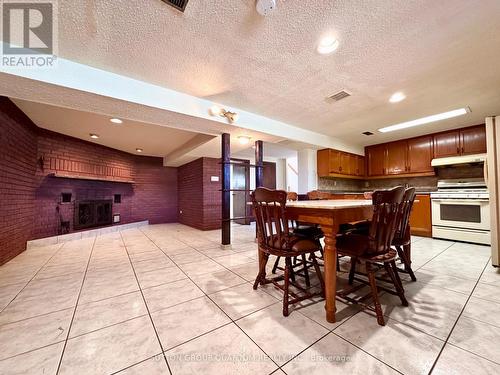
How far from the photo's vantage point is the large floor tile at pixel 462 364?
98cm

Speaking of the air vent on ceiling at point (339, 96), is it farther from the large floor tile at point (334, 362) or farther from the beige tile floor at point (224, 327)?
the large floor tile at point (334, 362)

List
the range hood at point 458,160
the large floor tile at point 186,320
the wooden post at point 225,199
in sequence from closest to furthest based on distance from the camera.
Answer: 1. the large floor tile at point 186,320
2. the wooden post at point 225,199
3. the range hood at point 458,160

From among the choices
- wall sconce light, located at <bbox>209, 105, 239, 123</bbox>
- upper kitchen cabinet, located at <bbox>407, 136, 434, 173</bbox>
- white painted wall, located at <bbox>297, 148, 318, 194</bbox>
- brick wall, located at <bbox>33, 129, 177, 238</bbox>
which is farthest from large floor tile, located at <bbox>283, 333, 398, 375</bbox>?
brick wall, located at <bbox>33, 129, 177, 238</bbox>

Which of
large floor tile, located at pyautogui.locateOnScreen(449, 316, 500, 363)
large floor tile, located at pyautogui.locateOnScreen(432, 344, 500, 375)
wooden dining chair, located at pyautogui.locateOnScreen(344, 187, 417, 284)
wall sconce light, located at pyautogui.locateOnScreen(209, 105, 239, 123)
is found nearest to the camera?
large floor tile, located at pyautogui.locateOnScreen(432, 344, 500, 375)

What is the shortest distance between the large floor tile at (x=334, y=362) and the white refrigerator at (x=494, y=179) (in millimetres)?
2549

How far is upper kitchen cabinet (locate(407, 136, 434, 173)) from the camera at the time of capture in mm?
4434

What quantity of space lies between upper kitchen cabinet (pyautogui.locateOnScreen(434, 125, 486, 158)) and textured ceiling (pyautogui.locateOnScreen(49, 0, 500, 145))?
1.37 meters

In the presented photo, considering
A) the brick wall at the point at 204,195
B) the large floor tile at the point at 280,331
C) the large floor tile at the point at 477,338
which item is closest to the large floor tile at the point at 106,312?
the large floor tile at the point at 280,331

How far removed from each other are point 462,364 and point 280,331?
972mm

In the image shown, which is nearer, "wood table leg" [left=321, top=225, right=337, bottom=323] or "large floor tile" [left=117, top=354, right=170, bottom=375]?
"large floor tile" [left=117, top=354, right=170, bottom=375]

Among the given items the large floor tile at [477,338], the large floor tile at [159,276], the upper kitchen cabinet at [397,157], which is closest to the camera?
the large floor tile at [477,338]

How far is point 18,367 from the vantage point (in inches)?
41.2

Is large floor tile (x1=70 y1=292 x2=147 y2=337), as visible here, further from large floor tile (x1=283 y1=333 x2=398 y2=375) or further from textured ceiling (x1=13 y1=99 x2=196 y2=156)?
textured ceiling (x1=13 y1=99 x2=196 y2=156)

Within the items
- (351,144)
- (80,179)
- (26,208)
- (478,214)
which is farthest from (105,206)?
(478,214)
